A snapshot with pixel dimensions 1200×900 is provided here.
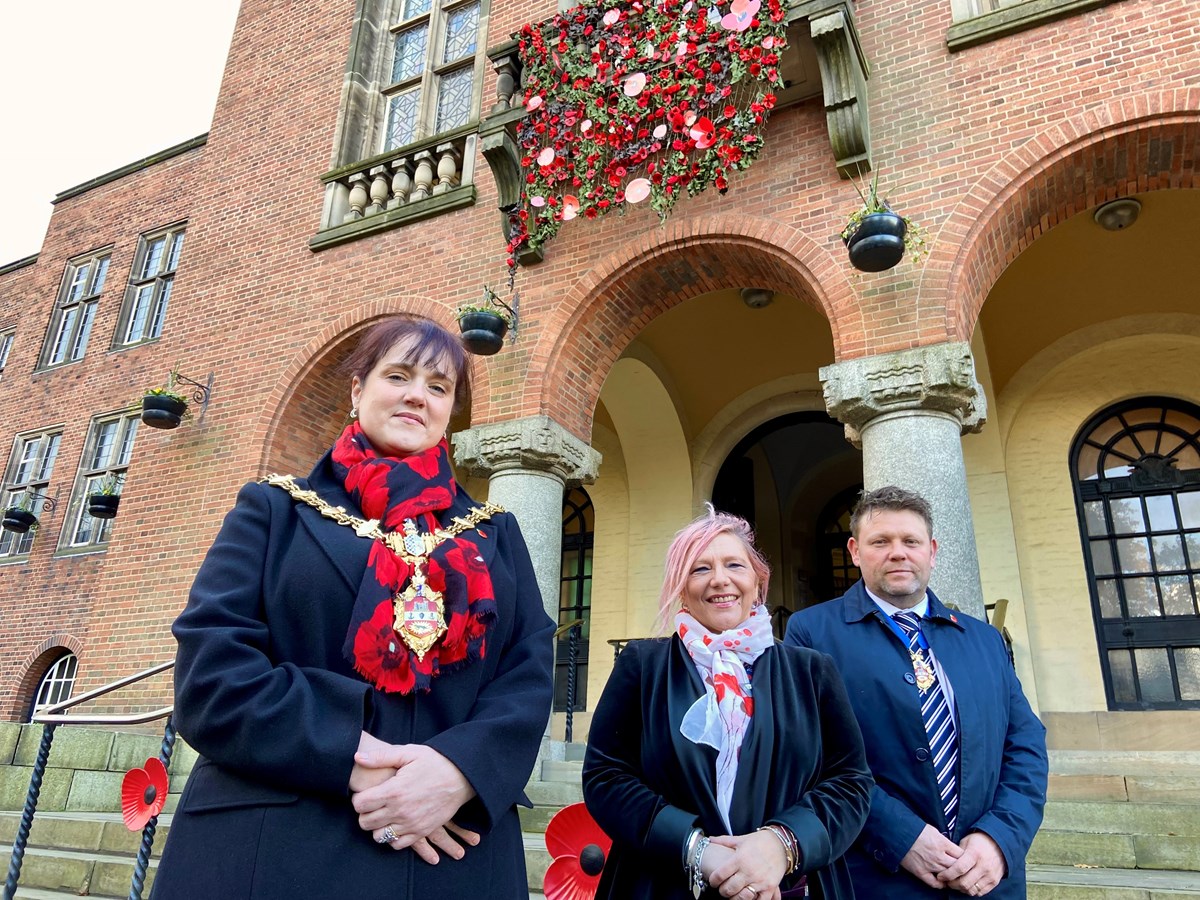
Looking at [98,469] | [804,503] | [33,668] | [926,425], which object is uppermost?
[98,469]

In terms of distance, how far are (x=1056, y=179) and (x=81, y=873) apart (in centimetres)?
754

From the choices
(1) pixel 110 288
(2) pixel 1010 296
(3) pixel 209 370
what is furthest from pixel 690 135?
(1) pixel 110 288

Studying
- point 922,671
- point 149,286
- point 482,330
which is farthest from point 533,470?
point 149,286

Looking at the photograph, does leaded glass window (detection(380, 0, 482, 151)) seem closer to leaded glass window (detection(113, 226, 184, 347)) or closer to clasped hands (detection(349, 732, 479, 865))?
leaded glass window (detection(113, 226, 184, 347))

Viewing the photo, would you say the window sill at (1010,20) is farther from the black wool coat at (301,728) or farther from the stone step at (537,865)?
the black wool coat at (301,728)

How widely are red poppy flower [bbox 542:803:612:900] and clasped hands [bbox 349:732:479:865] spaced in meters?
0.84

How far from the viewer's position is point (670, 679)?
6.59 feet

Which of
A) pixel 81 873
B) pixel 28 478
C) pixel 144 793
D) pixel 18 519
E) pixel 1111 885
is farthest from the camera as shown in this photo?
pixel 28 478

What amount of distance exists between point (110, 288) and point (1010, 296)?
48.7 feet

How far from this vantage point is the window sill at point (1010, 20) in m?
5.97

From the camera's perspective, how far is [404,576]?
5.59 ft

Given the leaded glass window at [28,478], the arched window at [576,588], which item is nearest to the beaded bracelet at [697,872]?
the arched window at [576,588]

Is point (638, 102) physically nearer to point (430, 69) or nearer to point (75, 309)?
point (430, 69)

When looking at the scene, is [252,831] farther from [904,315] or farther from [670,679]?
[904,315]
